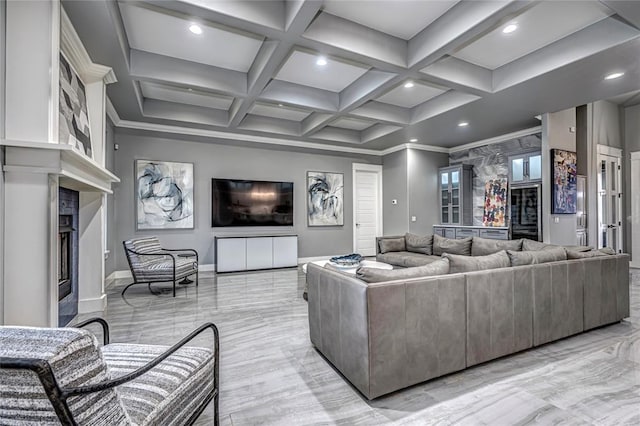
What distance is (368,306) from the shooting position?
1796 mm

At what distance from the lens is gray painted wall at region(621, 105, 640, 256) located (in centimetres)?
630

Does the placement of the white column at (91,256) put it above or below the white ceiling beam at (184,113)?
below

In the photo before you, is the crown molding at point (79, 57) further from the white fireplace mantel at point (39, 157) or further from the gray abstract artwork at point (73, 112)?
the white fireplace mantel at point (39, 157)

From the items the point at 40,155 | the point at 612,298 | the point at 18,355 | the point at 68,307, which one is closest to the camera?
the point at 18,355

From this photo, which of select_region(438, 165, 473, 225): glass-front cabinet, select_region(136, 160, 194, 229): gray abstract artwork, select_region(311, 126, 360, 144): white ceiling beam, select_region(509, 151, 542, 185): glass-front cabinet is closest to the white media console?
select_region(136, 160, 194, 229): gray abstract artwork

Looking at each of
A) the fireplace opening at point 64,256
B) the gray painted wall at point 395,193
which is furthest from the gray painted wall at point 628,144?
the fireplace opening at point 64,256

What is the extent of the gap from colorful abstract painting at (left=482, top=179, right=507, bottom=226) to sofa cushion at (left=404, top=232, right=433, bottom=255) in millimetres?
2227

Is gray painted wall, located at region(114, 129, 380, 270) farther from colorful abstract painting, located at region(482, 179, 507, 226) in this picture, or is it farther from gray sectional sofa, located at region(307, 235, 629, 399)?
gray sectional sofa, located at region(307, 235, 629, 399)

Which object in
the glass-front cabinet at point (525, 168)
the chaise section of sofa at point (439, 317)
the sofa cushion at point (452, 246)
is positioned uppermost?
the glass-front cabinet at point (525, 168)

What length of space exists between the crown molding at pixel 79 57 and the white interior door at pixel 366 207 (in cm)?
543

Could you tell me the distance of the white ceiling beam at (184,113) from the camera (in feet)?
16.7

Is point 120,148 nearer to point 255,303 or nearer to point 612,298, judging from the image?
point 255,303

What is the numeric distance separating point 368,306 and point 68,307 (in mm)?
3366

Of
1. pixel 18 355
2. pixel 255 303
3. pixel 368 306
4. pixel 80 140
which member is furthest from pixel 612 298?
pixel 80 140
